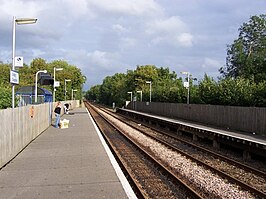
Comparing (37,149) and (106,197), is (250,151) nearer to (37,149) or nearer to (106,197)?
(37,149)

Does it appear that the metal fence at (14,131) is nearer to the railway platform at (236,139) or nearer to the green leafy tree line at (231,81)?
the railway platform at (236,139)

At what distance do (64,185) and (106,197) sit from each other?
4.70 ft

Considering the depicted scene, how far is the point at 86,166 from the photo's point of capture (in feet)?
36.6

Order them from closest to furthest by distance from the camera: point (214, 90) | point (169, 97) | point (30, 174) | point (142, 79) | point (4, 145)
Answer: point (30, 174) < point (4, 145) < point (214, 90) < point (169, 97) < point (142, 79)

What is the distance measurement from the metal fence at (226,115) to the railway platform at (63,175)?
1101 centimetres

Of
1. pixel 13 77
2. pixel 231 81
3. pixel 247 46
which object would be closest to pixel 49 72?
pixel 247 46

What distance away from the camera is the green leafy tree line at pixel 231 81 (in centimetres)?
2966

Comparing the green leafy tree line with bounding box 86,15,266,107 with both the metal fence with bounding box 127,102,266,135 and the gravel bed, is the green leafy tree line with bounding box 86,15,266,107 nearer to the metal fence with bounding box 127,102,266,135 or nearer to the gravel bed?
the metal fence with bounding box 127,102,266,135

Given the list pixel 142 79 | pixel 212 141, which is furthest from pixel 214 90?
pixel 142 79

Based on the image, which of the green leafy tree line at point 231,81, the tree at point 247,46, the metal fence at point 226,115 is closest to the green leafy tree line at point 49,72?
the green leafy tree line at point 231,81

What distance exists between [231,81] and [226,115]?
4247 millimetres

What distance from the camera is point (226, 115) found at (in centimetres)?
2792

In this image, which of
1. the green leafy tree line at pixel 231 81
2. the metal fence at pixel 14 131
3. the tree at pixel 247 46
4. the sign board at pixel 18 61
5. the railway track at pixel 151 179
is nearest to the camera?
the railway track at pixel 151 179

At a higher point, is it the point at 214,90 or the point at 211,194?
the point at 214,90
